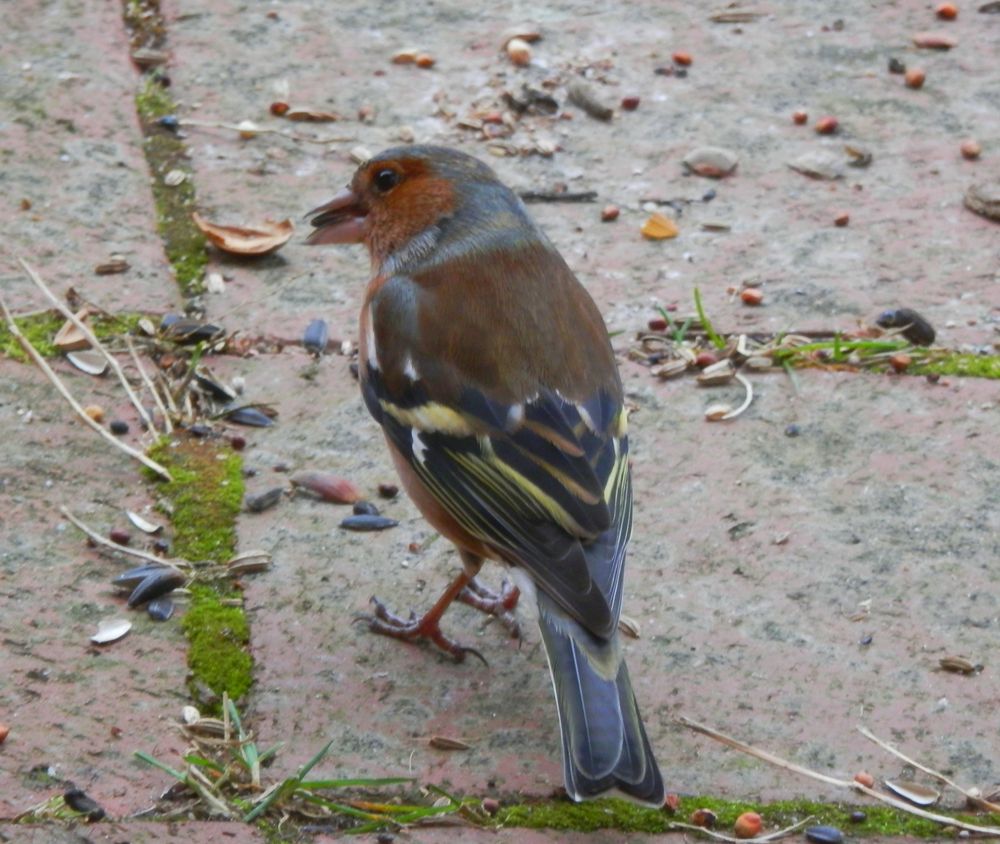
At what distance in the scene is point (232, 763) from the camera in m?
2.78

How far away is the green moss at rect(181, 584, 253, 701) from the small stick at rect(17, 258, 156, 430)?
657 mm

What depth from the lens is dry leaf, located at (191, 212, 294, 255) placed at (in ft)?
14.1

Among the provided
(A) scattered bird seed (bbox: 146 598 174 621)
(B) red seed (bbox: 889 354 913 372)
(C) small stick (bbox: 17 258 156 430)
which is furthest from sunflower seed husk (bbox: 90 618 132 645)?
(B) red seed (bbox: 889 354 913 372)

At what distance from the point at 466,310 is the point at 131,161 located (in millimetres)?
1609

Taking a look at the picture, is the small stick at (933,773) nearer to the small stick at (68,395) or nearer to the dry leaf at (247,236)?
the small stick at (68,395)

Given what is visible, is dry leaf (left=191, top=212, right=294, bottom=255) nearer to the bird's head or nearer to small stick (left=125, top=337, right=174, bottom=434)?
the bird's head

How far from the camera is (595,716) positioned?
2750 millimetres

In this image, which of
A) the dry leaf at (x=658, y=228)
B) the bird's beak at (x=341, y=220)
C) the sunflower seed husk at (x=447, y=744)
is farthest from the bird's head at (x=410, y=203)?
the sunflower seed husk at (x=447, y=744)

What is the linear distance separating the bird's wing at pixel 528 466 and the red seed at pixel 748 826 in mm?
403

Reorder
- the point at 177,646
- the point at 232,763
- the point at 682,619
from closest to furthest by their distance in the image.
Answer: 1. the point at 232,763
2. the point at 177,646
3. the point at 682,619

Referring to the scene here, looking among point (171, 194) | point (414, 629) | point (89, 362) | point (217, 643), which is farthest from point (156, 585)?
point (171, 194)

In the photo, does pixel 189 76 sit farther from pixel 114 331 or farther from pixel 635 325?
pixel 635 325

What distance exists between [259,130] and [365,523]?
5.91ft

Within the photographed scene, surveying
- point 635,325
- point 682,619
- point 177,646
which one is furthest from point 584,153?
point 177,646
